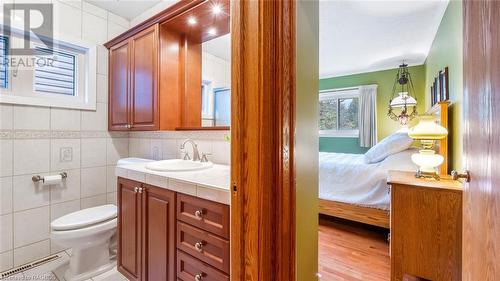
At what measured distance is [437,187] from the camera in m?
1.50

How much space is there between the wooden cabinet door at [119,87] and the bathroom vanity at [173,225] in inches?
33.0

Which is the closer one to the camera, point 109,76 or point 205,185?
point 205,185

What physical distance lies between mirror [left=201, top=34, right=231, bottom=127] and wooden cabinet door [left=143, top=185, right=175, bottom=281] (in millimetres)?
762

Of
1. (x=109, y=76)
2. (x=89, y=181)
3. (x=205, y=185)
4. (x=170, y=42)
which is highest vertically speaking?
(x=170, y=42)

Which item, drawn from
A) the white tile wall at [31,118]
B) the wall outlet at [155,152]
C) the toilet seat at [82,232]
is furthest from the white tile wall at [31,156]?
the wall outlet at [155,152]

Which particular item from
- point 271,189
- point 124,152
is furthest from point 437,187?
point 124,152

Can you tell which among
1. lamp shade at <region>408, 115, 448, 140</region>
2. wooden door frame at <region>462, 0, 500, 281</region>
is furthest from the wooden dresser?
wooden door frame at <region>462, 0, 500, 281</region>

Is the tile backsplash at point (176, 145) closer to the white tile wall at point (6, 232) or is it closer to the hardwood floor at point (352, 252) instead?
the white tile wall at point (6, 232)

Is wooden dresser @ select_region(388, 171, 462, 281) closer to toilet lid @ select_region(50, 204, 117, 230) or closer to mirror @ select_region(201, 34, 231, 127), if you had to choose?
mirror @ select_region(201, 34, 231, 127)

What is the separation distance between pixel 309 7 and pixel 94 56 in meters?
2.18

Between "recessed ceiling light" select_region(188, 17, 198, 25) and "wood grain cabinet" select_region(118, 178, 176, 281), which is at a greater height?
"recessed ceiling light" select_region(188, 17, 198, 25)

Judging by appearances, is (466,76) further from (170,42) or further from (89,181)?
(89,181)

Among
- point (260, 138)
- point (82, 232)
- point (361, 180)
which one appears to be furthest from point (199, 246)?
point (361, 180)

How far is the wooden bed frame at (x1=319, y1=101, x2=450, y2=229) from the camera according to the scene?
1905mm
